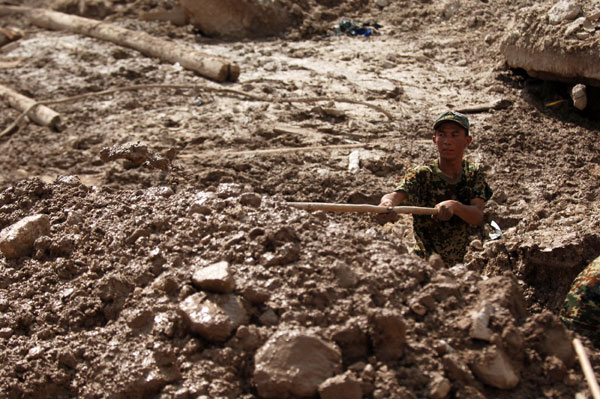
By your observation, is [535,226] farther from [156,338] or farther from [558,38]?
[156,338]

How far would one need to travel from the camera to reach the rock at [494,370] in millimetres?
2133

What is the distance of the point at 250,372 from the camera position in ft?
7.22

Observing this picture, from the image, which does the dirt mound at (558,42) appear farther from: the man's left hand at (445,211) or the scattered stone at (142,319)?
the scattered stone at (142,319)

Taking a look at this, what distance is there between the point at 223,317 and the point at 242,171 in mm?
3096

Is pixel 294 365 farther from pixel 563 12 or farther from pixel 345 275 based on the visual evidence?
pixel 563 12

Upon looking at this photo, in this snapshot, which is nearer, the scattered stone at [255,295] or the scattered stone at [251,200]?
the scattered stone at [255,295]

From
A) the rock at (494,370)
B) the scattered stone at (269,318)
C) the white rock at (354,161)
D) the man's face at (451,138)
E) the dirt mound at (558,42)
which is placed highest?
the dirt mound at (558,42)

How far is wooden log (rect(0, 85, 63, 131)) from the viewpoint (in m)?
6.65

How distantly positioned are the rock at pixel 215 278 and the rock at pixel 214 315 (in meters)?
0.03

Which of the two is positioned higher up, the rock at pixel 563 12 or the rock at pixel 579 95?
the rock at pixel 563 12

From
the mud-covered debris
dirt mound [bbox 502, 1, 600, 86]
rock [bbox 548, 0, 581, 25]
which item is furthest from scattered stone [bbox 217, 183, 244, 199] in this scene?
rock [bbox 548, 0, 581, 25]

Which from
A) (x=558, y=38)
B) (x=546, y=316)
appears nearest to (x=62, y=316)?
(x=546, y=316)

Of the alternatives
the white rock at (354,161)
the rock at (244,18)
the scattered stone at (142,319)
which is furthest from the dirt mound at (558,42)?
the scattered stone at (142,319)

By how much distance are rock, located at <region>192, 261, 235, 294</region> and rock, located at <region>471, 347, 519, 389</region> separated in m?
0.94
